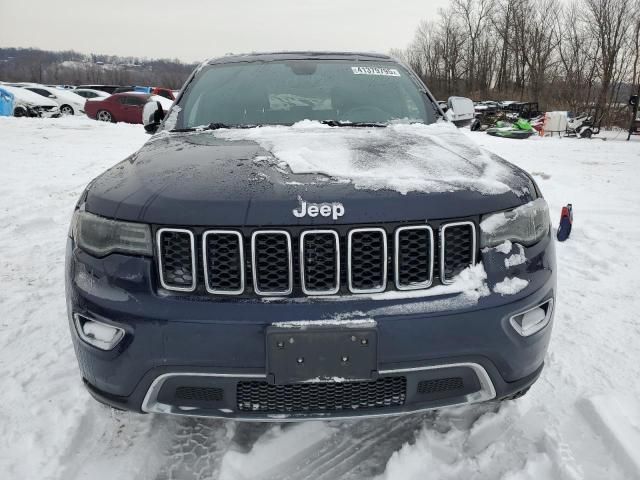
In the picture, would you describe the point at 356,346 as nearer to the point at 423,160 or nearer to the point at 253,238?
the point at 253,238

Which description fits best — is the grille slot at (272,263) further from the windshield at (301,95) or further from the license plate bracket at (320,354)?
the windshield at (301,95)

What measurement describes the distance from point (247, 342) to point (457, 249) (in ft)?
2.61

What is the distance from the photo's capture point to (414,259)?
1677mm

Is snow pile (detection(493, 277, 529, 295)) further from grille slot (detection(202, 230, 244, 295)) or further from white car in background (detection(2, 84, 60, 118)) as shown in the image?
white car in background (detection(2, 84, 60, 118))

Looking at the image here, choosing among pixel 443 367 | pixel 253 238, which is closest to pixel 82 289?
pixel 253 238

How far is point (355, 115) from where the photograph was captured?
116 inches

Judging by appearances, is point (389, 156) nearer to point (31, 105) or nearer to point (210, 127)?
point (210, 127)

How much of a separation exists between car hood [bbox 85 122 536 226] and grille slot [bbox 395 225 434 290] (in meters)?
0.06

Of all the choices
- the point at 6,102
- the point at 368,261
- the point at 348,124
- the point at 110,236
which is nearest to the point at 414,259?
the point at 368,261

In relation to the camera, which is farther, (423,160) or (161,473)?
(423,160)

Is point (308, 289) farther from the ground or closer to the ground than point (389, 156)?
closer to the ground

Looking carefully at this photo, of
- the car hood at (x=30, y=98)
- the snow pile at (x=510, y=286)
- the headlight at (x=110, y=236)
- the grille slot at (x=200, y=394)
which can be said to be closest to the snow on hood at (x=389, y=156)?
the snow pile at (x=510, y=286)

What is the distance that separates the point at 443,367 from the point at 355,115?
1.77 m

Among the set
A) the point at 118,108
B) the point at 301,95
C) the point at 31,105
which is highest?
the point at 301,95
